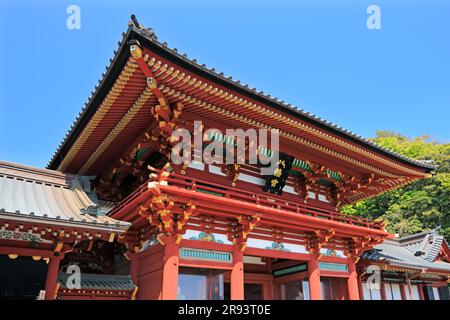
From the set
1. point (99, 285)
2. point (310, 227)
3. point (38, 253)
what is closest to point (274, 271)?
point (310, 227)

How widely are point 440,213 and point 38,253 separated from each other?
36.9 m

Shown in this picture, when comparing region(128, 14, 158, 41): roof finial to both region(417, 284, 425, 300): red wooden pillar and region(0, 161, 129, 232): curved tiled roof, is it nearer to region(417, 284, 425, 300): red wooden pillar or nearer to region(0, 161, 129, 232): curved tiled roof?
region(0, 161, 129, 232): curved tiled roof

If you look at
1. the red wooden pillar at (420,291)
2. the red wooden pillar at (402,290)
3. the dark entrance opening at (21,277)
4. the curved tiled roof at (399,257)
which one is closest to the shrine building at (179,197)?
the dark entrance opening at (21,277)

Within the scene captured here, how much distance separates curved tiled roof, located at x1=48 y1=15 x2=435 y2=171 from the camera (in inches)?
325

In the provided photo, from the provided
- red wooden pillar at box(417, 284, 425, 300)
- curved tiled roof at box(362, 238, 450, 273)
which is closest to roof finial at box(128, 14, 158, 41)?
curved tiled roof at box(362, 238, 450, 273)

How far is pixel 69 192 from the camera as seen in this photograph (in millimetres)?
12031

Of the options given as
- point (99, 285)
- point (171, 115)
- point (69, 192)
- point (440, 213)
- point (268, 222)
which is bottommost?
point (99, 285)

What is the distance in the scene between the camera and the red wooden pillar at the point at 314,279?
1233 cm

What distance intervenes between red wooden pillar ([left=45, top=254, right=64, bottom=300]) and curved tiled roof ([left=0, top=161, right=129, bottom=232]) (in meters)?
1.15

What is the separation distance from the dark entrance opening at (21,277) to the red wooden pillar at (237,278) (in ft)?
15.5

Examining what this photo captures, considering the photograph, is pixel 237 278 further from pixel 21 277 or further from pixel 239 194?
pixel 21 277

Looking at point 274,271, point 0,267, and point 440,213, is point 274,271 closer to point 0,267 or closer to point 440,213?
point 0,267

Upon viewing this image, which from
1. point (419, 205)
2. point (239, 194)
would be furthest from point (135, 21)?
point (419, 205)

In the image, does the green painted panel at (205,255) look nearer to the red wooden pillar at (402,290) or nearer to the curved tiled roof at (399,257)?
the curved tiled roof at (399,257)
